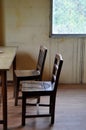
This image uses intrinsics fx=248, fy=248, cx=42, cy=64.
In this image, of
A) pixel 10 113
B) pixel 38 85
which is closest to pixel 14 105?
pixel 10 113

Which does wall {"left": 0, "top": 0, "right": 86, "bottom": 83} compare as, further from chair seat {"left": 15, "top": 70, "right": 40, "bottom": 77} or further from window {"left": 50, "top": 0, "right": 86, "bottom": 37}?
chair seat {"left": 15, "top": 70, "right": 40, "bottom": 77}

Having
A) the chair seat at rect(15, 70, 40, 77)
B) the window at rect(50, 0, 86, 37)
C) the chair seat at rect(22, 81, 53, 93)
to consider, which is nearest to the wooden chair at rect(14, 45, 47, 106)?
the chair seat at rect(15, 70, 40, 77)

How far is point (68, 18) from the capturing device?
448cm

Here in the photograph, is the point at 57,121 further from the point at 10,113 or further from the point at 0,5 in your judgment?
A: the point at 0,5

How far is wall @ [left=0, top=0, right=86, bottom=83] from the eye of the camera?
172 inches

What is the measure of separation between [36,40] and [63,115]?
5.60 ft

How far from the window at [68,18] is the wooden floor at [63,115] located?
108cm

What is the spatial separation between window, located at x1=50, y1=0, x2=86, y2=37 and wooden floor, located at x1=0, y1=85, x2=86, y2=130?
1.08m

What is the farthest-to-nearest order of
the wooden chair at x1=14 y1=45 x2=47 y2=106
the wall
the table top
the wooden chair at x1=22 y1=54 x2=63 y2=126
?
the wall
the wooden chair at x1=14 y1=45 x2=47 y2=106
the wooden chair at x1=22 y1=54 x2=63 y2=126
the table top

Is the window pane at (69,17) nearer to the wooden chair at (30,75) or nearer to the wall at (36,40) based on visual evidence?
the wall at (36,40)

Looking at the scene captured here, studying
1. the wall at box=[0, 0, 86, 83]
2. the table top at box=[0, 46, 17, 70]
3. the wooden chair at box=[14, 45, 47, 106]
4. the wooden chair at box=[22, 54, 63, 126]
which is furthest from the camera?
the wall at box=[0, 0, 86, 83]

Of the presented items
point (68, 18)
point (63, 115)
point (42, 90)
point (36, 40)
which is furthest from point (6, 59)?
point (68, 18)

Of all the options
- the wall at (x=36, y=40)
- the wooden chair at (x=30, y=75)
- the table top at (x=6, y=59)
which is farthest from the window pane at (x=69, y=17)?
the table top at (x=6, y=59)

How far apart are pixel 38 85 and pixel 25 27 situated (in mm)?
1630
